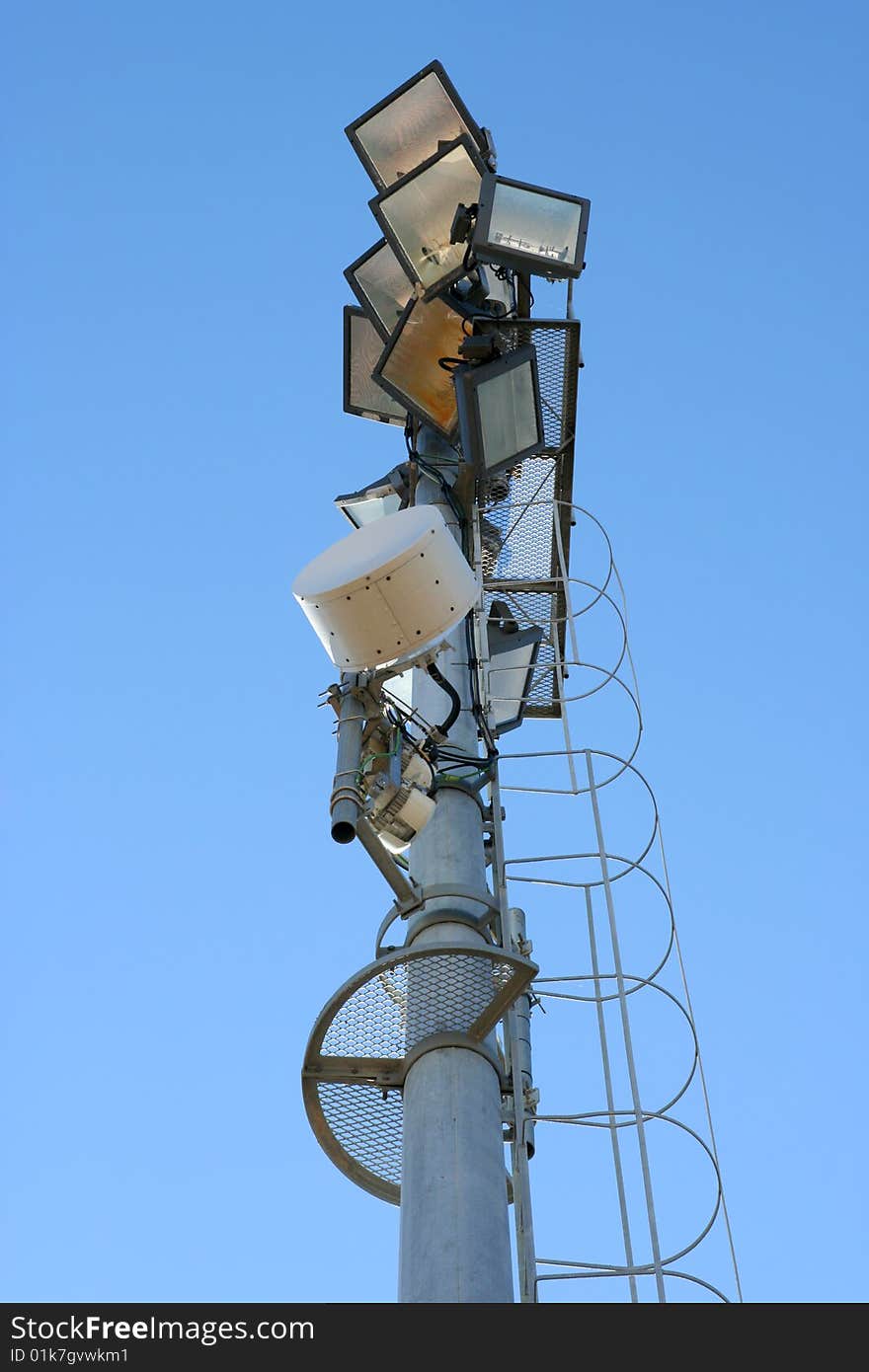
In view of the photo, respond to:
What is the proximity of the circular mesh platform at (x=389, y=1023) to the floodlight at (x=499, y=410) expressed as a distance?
15.1ft

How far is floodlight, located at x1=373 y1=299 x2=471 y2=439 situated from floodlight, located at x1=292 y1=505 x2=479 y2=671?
12.4 ft

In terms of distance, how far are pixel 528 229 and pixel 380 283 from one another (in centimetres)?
177

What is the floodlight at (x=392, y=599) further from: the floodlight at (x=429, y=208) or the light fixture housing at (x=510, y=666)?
the floodlight at (x=429, y=208)

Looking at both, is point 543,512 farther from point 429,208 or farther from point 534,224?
point 429,208

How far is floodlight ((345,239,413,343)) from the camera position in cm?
1341

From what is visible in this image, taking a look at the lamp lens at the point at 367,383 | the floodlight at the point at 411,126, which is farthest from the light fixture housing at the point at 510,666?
the floodlight at the point at 411,126

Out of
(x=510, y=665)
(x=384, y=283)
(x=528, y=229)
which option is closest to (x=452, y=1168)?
(x=510, y=665)

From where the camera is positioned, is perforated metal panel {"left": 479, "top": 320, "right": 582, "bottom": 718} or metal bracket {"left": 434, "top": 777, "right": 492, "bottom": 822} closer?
metal bracket {"left": 434, "top": 777, "right": 492, "bottom": 822}

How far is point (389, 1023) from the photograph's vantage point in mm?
8109

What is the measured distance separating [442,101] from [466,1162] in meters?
9.84

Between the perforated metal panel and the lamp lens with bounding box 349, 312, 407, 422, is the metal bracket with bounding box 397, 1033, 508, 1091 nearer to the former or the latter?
the perforated metal panel

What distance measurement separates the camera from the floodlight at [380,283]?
13.4 meters

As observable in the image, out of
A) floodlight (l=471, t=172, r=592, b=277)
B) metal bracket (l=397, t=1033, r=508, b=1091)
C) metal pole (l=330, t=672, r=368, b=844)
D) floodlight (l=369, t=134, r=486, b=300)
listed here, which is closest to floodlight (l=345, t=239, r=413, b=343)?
A: floodlight (l=369, t=134, r=486, b=300)

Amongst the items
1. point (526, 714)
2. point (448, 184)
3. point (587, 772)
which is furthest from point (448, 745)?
point (448, 184)
